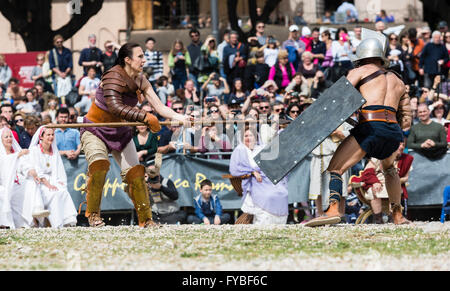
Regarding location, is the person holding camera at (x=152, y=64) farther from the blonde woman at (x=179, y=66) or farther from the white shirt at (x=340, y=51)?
the white shirt at (x=340, y=51)

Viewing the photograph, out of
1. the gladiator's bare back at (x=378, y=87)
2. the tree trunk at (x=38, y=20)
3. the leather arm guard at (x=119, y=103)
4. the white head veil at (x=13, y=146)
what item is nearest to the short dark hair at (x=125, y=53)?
the leather arm guard at (x=119, y=103)

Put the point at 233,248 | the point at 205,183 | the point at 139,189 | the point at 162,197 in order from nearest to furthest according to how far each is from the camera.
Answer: the point at 233,248 < the point at 139,189 < the point at 162,197 < the point at 205,183

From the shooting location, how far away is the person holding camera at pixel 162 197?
14.3 meters

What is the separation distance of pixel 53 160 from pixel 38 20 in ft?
45.1

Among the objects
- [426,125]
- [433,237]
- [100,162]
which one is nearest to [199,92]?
[426,125]

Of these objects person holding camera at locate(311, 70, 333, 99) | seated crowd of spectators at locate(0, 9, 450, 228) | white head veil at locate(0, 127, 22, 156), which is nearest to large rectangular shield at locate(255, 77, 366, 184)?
white head veil at locate(0, 127, 22, 156)

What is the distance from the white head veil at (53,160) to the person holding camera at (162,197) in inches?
49.1

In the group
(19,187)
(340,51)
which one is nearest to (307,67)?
(340,51)

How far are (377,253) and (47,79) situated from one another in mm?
13753

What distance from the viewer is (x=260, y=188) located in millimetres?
13789

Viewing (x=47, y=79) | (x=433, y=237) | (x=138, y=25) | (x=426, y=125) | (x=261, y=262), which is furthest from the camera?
(x=138, y=25)

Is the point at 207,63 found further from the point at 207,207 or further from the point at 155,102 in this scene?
the point at 155,102

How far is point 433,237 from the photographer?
9320 millimetres
